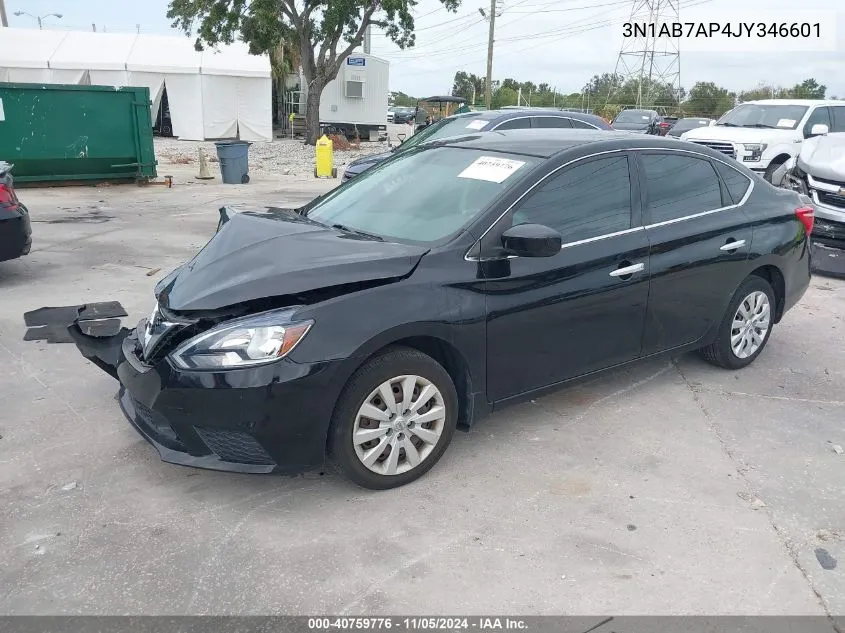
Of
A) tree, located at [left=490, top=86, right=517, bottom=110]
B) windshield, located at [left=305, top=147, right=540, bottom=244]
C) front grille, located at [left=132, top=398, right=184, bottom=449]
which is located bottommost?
front grille, located at [left=132, top=398, right=184, bottom=449]

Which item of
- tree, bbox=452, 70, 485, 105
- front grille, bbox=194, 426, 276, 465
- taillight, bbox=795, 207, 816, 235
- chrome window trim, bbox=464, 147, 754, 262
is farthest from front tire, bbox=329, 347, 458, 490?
tree, bbox=452, 70, 485, 105

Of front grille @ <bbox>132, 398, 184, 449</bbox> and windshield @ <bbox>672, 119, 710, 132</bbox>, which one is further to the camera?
windshield @ <bbox>672, 119, 710, 132</bbox>

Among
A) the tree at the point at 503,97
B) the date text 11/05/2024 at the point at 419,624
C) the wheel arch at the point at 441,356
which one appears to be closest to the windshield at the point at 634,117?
the wheel arch at the point at 441,356

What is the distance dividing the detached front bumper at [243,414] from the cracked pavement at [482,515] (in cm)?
28

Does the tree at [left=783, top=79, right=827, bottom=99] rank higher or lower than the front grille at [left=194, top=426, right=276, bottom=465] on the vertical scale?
higher

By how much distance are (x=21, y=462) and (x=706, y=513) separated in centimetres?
336

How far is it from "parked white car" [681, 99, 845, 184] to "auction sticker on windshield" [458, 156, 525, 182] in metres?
10.0

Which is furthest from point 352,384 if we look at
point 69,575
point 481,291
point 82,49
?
point 82,49

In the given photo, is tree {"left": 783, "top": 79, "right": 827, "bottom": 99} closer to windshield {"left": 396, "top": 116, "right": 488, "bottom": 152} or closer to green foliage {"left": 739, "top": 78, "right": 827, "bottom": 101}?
green foliage {"left": 739, "top": 78, "right": 827, "bottom": 101}

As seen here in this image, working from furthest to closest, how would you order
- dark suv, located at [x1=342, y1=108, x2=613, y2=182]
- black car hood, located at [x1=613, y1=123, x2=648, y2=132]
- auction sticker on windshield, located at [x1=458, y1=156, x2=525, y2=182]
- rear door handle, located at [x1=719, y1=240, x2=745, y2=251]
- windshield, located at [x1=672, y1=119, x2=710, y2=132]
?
black car hood, located at [x1=613, y1=123, x2=648, y2=132]
windshield, located at [x1=672, y1=119, x2=710, y2=132]
dark suv, located at [x1=342, y1=108, x2=613, y2=182]
rear door handle, located at [x1=719, y1=240, x2=745, y2=251]
auction sticker on windshield, located at [x1=458, y1=156, x2=525, y2=182]

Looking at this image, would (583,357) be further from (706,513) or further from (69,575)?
(69,575)

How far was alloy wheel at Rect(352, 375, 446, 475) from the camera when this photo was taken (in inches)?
130

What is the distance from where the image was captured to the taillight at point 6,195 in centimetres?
661

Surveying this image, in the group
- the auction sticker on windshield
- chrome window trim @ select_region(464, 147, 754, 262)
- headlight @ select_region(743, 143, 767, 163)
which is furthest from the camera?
headlight @ select_region(743, 143, 767, 163)
